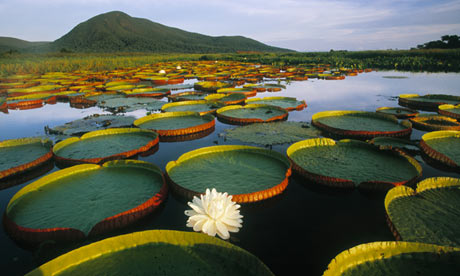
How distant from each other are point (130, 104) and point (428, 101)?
11.3 metres

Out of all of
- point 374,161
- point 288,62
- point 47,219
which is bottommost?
point 47,219

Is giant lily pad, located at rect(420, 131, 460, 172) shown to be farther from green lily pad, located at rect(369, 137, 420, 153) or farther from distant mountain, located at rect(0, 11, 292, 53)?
distant mountain, located at rect(0, 11, 292, 53)

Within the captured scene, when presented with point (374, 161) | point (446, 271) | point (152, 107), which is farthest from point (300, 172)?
point (152, 107)

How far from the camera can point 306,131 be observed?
5.87m

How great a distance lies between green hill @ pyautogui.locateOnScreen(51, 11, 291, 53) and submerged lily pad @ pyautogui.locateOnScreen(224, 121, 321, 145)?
8775 cm

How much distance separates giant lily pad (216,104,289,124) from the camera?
686cm

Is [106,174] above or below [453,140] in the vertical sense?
below

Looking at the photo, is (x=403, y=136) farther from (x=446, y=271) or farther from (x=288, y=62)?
(x=288, y=62)

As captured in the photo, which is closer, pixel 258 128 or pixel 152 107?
pixel 258 128

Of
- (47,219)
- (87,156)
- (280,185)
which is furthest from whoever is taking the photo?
(87,156)

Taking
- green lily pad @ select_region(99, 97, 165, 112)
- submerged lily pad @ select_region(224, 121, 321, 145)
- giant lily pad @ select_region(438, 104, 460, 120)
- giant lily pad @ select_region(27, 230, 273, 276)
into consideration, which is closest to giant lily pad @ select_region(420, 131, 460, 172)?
submerged lily pad @ select_region(224, 121, 321, 145)

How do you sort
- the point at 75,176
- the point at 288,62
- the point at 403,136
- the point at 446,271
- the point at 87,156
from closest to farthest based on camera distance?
the point at 446,271 → the point at 75,176 → the point at 87,156 → the point at 403,136 → the point at 288,62

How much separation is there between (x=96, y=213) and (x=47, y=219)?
20.7 inches

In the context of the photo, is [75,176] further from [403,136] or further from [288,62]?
[288,62]
